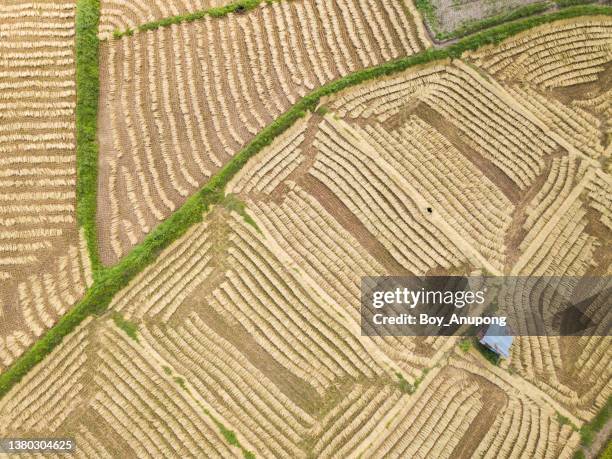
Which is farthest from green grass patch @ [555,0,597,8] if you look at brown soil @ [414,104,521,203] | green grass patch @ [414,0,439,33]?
brown soil @ [414,104,521,203]

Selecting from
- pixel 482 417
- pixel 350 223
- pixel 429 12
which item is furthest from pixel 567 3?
pixel 482 417

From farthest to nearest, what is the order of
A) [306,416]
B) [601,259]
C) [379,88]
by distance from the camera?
[379,88] < [601,259] < [306,416]

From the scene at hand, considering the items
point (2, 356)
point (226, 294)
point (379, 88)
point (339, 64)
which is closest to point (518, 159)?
point (379, 88)

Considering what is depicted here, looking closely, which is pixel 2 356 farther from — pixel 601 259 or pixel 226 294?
pixel 601 259

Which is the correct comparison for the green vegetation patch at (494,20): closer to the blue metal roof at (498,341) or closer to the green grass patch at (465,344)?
the blue metal roof at (498,341)

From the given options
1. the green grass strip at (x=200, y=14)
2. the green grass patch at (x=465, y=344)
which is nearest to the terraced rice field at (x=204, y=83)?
the green grass strip at (x=200, y=14)

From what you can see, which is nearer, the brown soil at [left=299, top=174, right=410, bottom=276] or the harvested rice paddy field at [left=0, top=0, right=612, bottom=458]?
the harvested rice paddy field at [left=0, top=0, right=612, bottom=458]

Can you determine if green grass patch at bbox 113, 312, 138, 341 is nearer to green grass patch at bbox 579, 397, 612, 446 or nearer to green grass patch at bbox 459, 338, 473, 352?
green grass patch at bbox 459, 338, 473, 352
